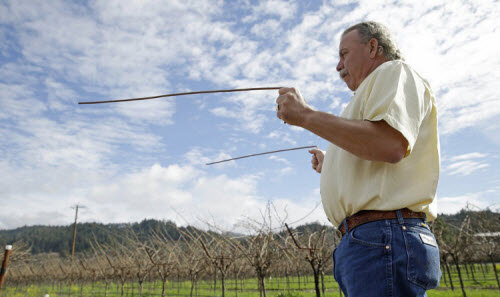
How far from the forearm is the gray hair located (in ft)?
1.73

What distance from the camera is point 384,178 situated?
1222 millimetres

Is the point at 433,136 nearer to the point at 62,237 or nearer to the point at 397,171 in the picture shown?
the point at 397,171

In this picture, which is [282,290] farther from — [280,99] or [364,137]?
[364,137]

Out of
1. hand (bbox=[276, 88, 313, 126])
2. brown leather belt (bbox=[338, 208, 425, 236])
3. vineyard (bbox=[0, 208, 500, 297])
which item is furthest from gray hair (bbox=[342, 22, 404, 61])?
vineyard (bbox=[0, 208, 500, 297])

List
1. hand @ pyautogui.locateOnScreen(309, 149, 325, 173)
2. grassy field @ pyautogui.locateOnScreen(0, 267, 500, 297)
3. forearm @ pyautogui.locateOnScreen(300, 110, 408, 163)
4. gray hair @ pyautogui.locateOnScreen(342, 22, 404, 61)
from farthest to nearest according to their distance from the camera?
grassy field @ pyautogui.locateOnScreen(0, 267, 500, 297) < hand @ pyautogui.locateOnScreen(309, 149, 325, 173) < gray hair @ pyautogui.locateOnScreen(342, 22, 404, 61) < forearm @ pyautogui.locateOnScreen(300, 110, 408, 163)

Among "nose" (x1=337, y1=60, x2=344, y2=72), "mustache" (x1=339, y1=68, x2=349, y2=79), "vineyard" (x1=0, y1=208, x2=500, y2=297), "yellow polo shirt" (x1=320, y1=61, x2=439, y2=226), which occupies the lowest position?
"vineyard" (x1=0, y1=208, x2=500, y2=297)

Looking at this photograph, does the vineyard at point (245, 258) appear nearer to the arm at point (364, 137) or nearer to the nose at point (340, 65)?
the nose at point (340, 65)

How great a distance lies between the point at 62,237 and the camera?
97.7 meters

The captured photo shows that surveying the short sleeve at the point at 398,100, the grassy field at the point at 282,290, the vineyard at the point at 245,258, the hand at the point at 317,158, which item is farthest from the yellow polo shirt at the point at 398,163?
the grassy field at the point at 282,290

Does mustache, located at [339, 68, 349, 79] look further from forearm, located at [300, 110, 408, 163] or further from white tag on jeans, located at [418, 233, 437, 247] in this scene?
white tag on jeans, located at [418, 233, 437, 247]

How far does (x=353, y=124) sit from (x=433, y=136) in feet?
1.48

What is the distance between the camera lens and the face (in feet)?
4.99

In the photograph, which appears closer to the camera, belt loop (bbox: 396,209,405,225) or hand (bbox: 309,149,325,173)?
belt loop (bbox: 396,209,405,225)

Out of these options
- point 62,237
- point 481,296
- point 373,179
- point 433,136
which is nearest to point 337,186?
point 373,179
